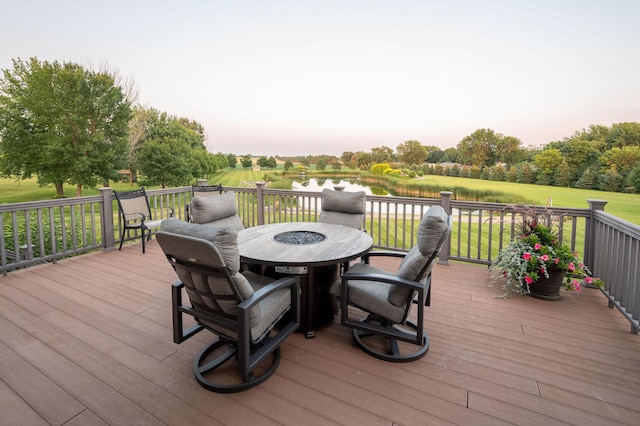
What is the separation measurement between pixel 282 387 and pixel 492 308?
92.2 inches

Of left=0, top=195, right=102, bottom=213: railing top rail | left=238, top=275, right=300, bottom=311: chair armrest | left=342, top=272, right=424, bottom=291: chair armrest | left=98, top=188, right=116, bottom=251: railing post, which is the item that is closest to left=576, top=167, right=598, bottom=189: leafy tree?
left=342, top=272, right=424, bottom=291: chair armrest

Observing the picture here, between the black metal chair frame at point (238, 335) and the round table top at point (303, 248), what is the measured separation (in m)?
0.31

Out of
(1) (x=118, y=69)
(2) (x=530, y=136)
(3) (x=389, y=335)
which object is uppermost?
(1) (x=118, y=69)

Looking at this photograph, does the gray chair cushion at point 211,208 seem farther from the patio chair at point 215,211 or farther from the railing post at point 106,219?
the railing post at point 106,219

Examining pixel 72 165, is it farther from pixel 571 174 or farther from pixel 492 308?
pixel 571 174

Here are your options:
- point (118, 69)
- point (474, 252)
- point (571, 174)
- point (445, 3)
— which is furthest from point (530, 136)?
point (118, 69)

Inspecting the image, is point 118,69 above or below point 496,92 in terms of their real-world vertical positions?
above

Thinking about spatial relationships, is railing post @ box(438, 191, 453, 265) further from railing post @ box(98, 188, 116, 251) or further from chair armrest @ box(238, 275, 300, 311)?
railing post @ box(98, 188, 116, 251)

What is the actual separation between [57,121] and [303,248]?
17705 mm

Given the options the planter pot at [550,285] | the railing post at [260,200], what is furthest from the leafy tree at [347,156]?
the planter pot at [550,285]

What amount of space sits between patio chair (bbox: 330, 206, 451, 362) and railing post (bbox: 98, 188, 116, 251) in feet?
14.5

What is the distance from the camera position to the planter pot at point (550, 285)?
11.0 feet

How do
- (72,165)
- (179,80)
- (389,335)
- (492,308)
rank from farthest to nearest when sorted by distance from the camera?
(72,165) → (179,80) → (492,308) → (389,335)

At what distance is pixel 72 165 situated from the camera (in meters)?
15.1
